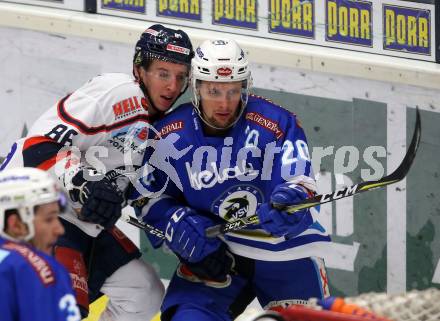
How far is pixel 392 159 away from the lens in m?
6.25

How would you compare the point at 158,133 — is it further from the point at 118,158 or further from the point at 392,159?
the point at 392,159

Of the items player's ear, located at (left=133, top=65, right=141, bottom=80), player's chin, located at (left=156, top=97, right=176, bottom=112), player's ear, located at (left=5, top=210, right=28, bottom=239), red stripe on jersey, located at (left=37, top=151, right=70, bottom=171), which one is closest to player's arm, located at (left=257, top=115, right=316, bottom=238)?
player's chin, located at (left=156, top=97, right=176, bottom=112)

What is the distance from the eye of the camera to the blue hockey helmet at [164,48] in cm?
518

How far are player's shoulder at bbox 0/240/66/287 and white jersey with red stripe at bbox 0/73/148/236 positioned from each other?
1.12 m

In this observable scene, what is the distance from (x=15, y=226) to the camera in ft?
12.6

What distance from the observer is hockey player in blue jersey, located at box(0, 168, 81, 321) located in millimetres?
3703

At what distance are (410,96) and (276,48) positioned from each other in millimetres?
612

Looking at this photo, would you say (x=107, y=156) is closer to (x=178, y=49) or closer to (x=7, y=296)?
(x=178, y=49)

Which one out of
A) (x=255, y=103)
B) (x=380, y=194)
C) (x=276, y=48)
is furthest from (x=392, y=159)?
(x=255, y=103)

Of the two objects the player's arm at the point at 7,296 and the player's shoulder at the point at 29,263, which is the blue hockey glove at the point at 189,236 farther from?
the player's arm at the point at 7,296

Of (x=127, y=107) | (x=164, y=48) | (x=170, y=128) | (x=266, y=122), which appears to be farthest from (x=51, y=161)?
(x=266, y=122)

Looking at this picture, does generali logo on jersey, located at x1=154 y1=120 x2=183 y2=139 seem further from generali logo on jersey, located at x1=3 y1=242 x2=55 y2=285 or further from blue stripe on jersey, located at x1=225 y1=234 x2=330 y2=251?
generali logo on jersey, located at x1=3 y1=242 x2=55 y2=285

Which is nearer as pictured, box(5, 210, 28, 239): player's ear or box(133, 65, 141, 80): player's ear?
box(5, 210, 28, 239): player's ear

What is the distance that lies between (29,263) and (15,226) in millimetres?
141
